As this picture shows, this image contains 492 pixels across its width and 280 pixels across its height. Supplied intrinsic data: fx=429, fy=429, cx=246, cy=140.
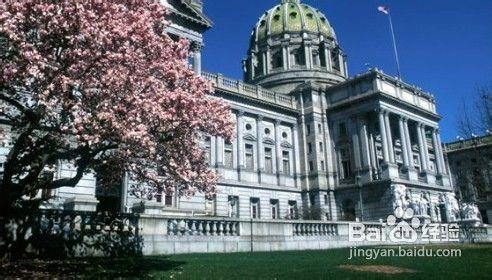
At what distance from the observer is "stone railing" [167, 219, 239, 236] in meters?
19.3

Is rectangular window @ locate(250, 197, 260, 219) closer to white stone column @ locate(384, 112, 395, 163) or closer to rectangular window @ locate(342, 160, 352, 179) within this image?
rectangular window @ locate(342, 160, 352, 179)

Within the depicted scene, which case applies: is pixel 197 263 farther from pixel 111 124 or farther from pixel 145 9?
pixel 145 9

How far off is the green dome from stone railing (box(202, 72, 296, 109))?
2424 centimetres

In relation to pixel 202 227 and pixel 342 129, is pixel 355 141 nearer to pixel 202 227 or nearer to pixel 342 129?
pixel 342 129

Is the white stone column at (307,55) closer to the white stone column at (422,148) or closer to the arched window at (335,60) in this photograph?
the arched window at (335,60)

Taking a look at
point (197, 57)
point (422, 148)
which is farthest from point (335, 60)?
point (197, 57)

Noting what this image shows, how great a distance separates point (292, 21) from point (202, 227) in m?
69.1

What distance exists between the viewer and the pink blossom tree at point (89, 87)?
12.5m

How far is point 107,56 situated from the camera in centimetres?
1295

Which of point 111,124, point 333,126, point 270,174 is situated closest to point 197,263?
point 111,124

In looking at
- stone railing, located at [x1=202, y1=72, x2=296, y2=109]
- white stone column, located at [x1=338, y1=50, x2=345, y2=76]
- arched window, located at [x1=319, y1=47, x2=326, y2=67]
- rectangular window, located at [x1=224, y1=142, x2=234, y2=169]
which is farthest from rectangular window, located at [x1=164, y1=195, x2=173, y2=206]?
white stone column, located at [x1=338, y1=50, x2=345, y2=76]

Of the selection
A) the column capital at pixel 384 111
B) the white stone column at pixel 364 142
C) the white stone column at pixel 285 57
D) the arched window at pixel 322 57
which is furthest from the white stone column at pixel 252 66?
the column capital at pixel 384 111

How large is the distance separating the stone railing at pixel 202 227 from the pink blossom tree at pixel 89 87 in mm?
4678

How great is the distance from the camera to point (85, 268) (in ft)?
41.1
